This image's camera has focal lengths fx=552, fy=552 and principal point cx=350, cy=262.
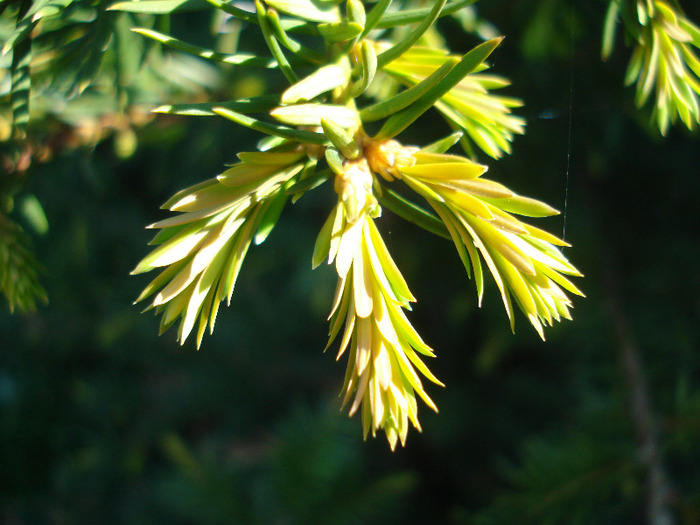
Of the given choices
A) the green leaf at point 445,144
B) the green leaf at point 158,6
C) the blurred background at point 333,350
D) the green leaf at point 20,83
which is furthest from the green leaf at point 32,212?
the green leaf at point 445,144

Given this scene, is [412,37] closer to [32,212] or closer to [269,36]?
[269,36]

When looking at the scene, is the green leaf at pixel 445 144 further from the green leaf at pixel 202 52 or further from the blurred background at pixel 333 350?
the blurred background at pixel 333 350

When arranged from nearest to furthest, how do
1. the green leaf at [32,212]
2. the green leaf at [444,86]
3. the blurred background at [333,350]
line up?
the green leaf at [444,86] < the green leaf at [32,212] < the blurred background at [333,350]

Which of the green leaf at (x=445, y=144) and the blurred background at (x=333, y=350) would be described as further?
the blurred background at (x=333, y=350)

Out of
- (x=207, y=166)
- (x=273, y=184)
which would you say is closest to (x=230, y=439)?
(x=207, y=166)

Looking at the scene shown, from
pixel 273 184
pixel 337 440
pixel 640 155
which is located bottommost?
pixel 337 440

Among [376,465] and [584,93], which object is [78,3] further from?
[376,465]
